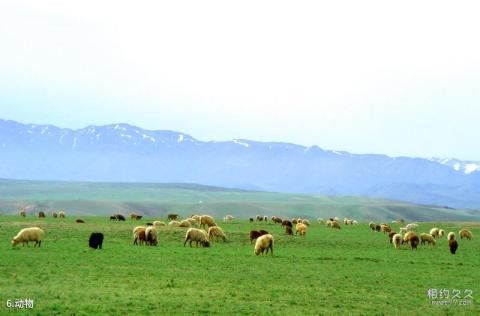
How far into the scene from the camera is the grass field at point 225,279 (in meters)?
18.9

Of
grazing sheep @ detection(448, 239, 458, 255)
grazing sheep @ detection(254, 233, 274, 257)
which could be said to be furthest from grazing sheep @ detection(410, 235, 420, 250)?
grazing sheep @ detection(254, 233, 274, 257)

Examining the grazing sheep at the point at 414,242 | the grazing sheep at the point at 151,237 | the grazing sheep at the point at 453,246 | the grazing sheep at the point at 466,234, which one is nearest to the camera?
the grazing sheep at the point at 151,237

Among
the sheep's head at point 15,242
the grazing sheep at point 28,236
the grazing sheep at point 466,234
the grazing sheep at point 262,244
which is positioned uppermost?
the grazing sheep at point 466,234

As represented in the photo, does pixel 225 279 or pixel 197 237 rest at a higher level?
pixel 197 237

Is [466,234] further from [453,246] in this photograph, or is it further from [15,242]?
[15,242]

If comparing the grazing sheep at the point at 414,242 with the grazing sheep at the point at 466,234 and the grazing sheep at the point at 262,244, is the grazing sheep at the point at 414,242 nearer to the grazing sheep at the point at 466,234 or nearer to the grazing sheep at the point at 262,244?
the grazing sheep at the point at 262,244

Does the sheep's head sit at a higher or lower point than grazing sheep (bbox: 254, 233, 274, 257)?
lower

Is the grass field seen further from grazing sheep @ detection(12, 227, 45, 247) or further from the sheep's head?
grazing sheep @ detection(12, 227, 45, 247)

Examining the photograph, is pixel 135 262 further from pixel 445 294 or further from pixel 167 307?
pixel 445 294

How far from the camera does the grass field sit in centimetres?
1886

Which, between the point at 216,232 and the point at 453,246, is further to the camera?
the point at 216,232

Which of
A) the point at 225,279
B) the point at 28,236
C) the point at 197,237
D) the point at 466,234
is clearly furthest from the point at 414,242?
the point at 28,236

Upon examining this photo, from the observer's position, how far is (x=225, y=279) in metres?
24.2

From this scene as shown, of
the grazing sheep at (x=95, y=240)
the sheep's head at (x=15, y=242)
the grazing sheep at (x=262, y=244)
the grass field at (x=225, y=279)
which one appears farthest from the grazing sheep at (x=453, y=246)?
the sheep's head at (x=15, y=242)
